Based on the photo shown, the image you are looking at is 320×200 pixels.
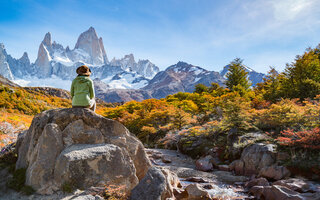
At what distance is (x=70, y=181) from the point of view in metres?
4.35

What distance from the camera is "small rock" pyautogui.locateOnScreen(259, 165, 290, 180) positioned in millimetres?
7891

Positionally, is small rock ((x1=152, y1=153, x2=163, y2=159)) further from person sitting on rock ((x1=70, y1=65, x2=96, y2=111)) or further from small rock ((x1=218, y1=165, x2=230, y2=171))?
person sitting on rock ((x1=70, y1=65, x2=96, y2=111))

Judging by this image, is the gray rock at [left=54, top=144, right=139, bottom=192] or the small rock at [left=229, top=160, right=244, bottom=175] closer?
the gray rock at [left=54, top=144, right=139, bottom=192]

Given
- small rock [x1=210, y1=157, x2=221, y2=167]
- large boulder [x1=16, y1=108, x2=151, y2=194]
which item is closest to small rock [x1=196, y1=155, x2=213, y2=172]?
small rock [x1=210, y1=157, x2=221, y2=167]

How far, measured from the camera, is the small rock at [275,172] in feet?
25.9

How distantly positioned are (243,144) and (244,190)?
3812mm

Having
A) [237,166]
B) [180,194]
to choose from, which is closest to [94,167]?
[180,194]

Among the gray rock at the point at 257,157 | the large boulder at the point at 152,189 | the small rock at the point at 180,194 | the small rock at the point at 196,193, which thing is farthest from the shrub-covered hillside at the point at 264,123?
the large boulder at the point at 152,189

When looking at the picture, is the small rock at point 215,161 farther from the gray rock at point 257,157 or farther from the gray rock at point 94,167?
the gray rock at point 94,167

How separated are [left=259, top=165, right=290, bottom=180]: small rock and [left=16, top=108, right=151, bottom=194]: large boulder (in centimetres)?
610

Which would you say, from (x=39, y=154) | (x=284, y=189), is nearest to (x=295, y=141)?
(x=284, y=189)

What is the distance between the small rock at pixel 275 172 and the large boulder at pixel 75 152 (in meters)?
6.10

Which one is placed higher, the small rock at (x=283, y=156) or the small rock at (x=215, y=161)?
the small rock at (x=283, y=156)

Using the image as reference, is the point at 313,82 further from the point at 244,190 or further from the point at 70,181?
the point at 70,181
